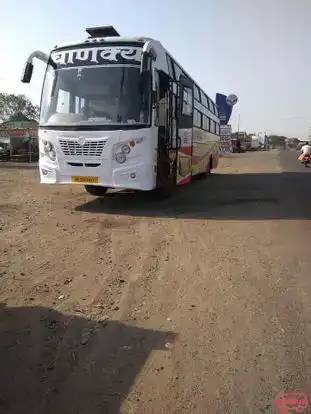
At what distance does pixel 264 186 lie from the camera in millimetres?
14156

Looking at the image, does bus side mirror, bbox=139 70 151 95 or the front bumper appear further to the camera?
the front bumper

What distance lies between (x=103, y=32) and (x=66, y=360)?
8.59m

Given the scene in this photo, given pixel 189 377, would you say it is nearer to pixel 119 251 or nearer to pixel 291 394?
pixel 291 394

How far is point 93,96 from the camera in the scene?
923cm

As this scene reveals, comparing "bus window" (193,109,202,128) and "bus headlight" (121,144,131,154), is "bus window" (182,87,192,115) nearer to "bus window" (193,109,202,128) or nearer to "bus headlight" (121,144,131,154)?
"bus window" (193,109,202,128)

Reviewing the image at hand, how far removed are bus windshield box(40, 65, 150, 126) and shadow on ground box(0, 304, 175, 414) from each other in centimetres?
554

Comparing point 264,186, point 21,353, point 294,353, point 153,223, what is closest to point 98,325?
point 21,353

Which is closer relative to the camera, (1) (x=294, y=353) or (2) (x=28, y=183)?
(1) (x=294, y=353)

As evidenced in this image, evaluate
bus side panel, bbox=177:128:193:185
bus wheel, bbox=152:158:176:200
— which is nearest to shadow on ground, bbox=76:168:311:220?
bus wheel, bbox=152:158:176:200

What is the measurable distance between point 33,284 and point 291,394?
123 inches

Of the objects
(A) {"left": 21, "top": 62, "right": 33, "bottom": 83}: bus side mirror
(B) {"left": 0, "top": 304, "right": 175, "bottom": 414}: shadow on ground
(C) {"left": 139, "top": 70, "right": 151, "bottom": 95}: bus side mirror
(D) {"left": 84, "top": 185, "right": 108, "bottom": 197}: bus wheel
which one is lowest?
(B) {"left": 0, "top": 304, "right": 175, "bottom": 414}: shadow on ground

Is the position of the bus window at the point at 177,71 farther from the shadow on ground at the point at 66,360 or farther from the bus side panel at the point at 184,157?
the shadow on ground at the point at 66,360

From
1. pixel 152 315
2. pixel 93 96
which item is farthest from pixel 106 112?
pixel 152 315

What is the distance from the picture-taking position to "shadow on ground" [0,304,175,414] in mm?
2998
